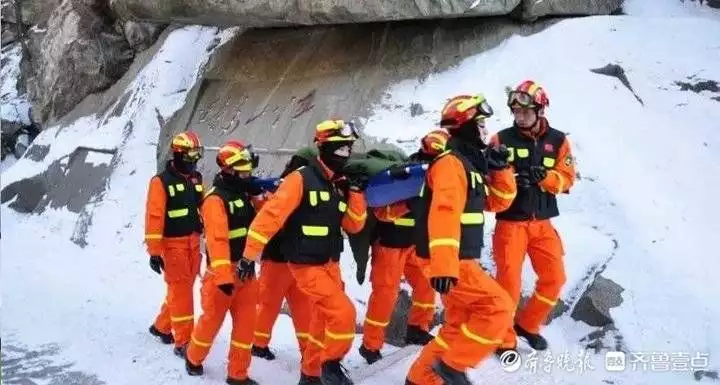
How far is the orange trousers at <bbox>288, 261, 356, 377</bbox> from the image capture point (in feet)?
17.1

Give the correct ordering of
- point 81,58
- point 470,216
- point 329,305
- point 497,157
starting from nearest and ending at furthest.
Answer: point 470,216
point 497,157
point 329,305
point 81,58

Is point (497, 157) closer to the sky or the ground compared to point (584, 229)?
closer to the sky

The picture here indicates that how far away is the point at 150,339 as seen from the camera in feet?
23.2

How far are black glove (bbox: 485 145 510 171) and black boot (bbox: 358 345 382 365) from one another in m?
1.98

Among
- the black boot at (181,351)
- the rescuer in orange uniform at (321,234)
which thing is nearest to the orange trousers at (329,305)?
the rescuer in orange uniform at (321,234)

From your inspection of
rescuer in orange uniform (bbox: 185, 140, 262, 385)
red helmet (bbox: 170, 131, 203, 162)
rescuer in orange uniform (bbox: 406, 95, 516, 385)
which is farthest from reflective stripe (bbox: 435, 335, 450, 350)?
red helmet (bbox: 170, 131, 203, 162)

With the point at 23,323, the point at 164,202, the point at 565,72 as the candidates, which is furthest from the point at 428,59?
the point at 23,323

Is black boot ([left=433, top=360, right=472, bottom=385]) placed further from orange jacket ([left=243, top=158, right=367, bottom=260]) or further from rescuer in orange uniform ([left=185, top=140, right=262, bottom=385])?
rescuer in orange uniform ([left=185, top=140, right=262, bottom=385])

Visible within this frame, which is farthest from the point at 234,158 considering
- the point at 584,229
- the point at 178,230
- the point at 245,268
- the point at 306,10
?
the point at 306,10

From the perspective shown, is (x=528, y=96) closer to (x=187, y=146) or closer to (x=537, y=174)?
(x=537, y=174)

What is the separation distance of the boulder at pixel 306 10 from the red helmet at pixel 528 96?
386 centimetres

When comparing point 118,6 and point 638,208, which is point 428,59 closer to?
point 638,208

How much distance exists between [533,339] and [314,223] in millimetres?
2118

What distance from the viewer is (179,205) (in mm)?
6727
